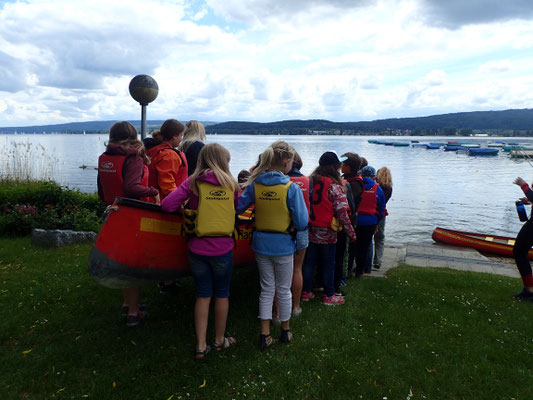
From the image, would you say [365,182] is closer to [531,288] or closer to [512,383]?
[531,288]

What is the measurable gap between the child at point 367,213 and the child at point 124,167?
3.84 meters

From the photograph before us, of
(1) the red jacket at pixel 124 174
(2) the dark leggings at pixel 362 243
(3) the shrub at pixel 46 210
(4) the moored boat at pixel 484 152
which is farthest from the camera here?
(4) the moored boat at pixel 484 152

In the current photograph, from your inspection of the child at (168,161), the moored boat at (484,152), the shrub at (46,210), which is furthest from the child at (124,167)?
the moored boat at (484,152)

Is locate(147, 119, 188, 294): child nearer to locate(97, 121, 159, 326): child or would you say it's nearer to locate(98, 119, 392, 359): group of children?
locate(98, 119, 392, 359): group of children

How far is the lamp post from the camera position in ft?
24.9

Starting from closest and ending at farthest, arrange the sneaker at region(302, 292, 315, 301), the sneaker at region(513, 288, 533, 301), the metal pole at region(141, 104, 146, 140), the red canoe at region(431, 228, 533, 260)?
the sneaker at region(302, 292, 315, 301) < the sneaker at region(513, 288, 533, 301) < the metal pole at region(141, 104, 146, 140) < the red canoe at region(431, 228, 533, 260)

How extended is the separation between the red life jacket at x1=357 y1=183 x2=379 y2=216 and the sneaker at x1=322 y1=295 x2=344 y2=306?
1744mm

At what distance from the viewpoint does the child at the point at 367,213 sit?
672 centimetres

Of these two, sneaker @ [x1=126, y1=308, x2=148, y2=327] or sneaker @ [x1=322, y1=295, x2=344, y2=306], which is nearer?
sneaker @ [x1=126, y1=308, x2=148, y2=327]

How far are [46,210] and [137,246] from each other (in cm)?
604

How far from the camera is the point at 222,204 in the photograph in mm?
3809

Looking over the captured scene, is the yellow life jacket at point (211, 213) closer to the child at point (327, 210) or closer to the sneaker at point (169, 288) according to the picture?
the child at point (327, 210)

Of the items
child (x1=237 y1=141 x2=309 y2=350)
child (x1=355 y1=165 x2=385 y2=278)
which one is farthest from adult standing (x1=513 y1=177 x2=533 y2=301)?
child (x1=237 y1=141 x2=309 y2=350)

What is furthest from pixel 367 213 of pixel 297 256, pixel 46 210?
pixel 46 210
